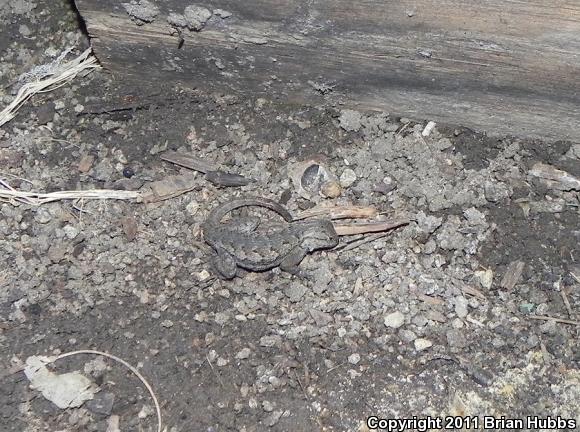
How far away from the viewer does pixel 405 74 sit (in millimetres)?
2727

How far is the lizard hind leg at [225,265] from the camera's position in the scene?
2.63 meters

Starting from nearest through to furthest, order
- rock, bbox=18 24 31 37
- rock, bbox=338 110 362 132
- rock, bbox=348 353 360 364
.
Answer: rock, bbox=348 353 360 364, rock, bbox=338 110 362 132, rock, bbox=18 24 31 37

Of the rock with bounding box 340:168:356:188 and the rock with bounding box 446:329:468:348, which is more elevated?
the rock with bounding box 340:168:356:188

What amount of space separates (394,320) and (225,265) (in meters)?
0.64

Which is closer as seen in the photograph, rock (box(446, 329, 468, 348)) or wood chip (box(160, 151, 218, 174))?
rock (box(446, 329, 468, 348))

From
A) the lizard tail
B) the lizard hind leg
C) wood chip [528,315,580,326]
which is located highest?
the lizard tail

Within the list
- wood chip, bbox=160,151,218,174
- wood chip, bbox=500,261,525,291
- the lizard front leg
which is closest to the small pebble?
wood chip, bbox=160,151,218,174

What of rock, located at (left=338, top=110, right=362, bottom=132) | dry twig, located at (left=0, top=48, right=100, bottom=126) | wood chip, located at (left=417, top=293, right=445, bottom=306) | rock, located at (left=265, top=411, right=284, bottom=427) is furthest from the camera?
dry twig, located at (left=0, top=48, right=100, bottom=126)

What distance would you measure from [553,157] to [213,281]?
143 cm

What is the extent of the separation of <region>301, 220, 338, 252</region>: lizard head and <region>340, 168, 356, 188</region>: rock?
23 cm

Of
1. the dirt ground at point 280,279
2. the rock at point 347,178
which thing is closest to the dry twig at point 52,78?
the dirt ground at point 280,279

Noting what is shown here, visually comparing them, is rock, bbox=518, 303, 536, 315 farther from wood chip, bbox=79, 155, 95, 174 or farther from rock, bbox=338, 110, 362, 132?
wood chip, bbox=79, 155, 95, 174

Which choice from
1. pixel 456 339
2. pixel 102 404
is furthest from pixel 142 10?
pixel 456 339

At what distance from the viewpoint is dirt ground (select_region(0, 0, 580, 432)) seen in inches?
95.7
